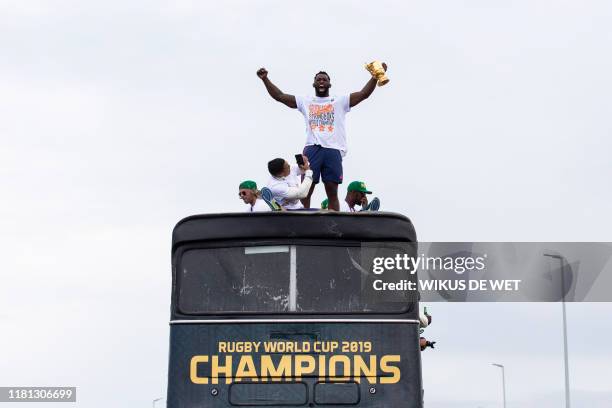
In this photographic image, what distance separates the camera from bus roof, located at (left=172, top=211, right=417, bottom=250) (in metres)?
11.6

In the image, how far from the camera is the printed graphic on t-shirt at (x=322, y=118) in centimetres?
1358

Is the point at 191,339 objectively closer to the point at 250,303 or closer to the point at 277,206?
the point at 250,303

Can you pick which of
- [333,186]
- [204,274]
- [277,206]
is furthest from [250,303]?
[333,186]

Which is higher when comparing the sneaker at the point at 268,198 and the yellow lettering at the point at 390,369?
the sneaker at the point at 268,198

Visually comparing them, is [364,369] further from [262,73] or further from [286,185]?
[262,73]

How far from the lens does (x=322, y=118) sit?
44.6 feet

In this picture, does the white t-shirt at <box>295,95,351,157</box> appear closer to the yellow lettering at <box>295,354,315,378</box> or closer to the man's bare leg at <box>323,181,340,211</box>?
the man's bare leg at <box>323,181,340,211</box>

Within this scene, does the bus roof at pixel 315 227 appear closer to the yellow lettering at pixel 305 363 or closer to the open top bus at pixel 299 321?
the open top bus at pixel 299 321

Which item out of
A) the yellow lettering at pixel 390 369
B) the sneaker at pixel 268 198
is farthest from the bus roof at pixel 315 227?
the yellow lettering at pixel 390 369

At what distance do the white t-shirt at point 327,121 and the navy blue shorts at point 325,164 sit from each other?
0.07 metres

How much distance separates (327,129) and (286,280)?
2.66m

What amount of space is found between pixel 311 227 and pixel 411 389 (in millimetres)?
1838

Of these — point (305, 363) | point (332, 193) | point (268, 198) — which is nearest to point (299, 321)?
point (305, 363)

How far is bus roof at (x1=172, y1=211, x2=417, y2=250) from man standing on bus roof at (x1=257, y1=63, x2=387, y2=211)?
1699mm
